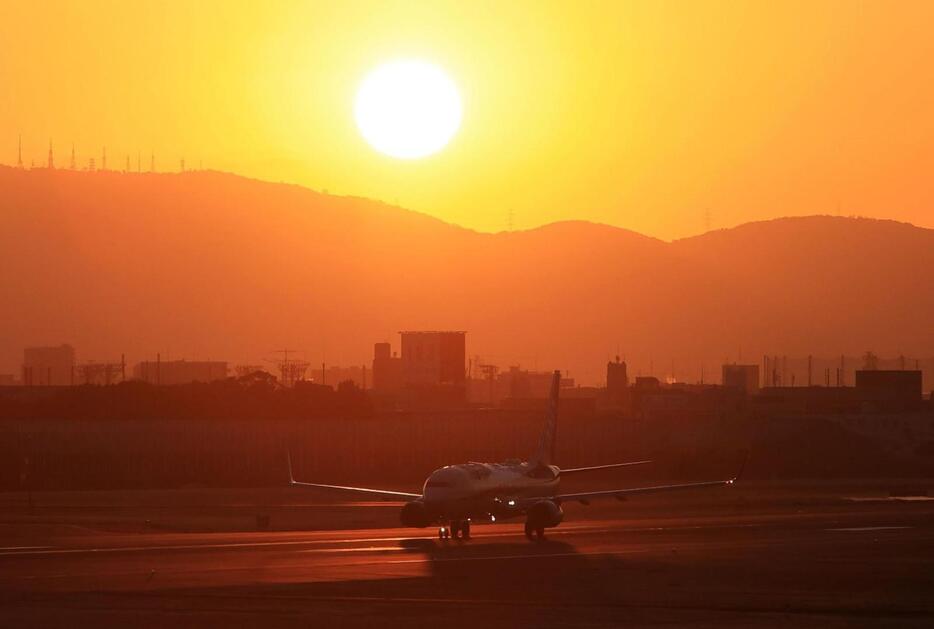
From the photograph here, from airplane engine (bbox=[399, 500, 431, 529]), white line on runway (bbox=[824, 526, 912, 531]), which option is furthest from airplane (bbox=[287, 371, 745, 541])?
white line on runway (bbox=[824, 526, 912, 531])

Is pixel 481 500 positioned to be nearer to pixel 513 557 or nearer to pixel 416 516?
pixel 416 516

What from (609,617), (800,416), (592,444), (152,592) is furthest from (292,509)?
(800,416)

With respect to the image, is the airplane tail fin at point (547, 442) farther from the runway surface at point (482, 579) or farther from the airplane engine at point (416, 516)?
the airplane engine at point (416, 516)

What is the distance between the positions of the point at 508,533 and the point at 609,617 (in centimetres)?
2846

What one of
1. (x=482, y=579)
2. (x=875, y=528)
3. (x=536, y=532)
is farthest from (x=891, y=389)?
(x=482, y=579)

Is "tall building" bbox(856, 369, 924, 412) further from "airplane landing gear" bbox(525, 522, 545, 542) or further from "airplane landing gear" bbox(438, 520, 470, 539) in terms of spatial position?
"airplane landing gear" bbox(438, 520, 470, 539)

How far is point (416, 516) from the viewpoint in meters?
57.8

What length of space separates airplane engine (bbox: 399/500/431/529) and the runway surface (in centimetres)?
86

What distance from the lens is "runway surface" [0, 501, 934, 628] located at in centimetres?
3375

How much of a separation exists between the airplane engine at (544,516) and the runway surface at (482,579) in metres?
0.84

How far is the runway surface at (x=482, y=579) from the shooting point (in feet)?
111

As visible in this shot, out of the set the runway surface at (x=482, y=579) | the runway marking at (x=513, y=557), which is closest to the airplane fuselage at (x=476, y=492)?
the runway surface at (x=482, y=579)

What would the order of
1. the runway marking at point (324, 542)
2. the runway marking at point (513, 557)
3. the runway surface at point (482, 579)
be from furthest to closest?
the runway marking at point (324, 542) < the runway marking at point (513, 557) < the runway surface at point (482, 579)

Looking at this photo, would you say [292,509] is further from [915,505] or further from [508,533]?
[915,505]
